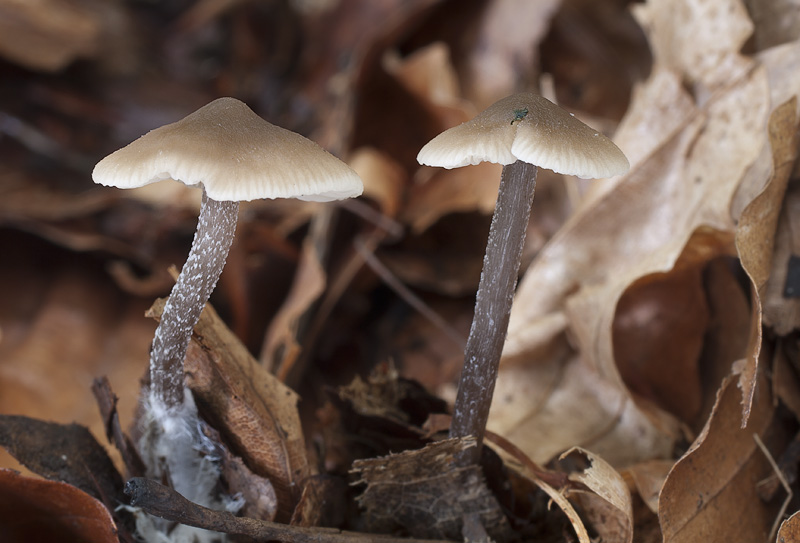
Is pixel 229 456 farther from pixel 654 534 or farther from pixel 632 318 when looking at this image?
pixel 632 318

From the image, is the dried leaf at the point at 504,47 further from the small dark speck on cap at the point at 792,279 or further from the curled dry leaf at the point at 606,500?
the curled dry leaf at the point at 606,500

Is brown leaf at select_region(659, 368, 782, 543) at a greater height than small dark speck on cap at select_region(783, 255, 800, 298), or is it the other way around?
small dark speck on cap at select_region(783, 255, 800, 298)

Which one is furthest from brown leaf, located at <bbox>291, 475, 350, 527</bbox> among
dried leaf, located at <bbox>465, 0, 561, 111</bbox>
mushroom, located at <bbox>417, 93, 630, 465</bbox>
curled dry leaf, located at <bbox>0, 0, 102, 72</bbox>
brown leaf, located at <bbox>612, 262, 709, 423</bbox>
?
curled dry leaf, located at <bbox>0, 0, 102, 72</bbox>

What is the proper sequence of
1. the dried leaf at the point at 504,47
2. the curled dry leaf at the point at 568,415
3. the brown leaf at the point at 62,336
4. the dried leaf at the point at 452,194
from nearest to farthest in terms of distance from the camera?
the curled dry leaf at the point at 568,415 < the brown leaf at the point at 62,336 < the dried leaf at the point at 452,194 < the dried leaf at the point at 504,47

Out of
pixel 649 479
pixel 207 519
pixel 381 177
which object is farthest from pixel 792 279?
pixel 381 177

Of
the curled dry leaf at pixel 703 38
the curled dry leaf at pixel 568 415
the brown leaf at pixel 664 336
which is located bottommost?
the curled dry leaf at pixel 568 415

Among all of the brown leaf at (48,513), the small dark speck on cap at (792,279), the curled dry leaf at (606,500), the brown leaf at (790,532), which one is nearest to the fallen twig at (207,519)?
the brown leaf at (48,513)

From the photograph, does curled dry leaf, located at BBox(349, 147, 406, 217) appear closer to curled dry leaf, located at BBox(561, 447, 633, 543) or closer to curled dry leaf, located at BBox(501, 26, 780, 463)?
curled dry leaf, located at BBox(501, 26, 780, 463)

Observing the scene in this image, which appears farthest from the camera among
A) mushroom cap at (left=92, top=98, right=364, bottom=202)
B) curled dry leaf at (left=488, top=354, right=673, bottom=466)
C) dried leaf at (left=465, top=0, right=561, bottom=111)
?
dried leaf at (left=465, top=0, right=561, bottom=111)
